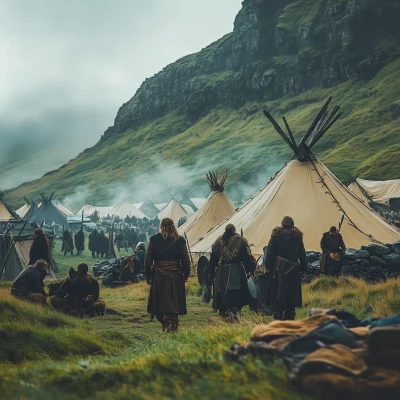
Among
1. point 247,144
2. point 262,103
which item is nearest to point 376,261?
point 247,144

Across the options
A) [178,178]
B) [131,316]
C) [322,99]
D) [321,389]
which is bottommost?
[131,316]

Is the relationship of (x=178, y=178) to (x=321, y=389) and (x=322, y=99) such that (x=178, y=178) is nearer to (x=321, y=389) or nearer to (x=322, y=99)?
(x=322, y=99)

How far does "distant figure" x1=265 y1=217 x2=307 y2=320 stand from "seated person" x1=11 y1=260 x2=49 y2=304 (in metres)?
4.33

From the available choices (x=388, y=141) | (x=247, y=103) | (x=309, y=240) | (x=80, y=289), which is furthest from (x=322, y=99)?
(x=80, y=289)

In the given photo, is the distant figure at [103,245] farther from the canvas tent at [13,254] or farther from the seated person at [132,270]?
the seated person at [132,270]

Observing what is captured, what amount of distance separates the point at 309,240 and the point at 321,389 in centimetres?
1292

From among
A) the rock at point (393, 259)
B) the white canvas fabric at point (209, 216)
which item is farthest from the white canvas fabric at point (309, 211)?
the white canvas fabric at point (209, 216)

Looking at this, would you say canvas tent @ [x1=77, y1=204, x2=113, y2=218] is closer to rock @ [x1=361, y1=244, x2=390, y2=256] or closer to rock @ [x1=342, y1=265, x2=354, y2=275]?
rock @ [x1=342, y1=265, x2=354, y2=275]

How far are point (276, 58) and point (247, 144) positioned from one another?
33.7 metres

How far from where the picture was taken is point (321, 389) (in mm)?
3438

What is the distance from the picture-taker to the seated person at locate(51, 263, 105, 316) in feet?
34.2

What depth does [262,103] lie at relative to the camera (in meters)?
123

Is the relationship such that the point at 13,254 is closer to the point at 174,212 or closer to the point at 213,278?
the point at 213,278

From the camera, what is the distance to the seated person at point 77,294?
10.4 meters
